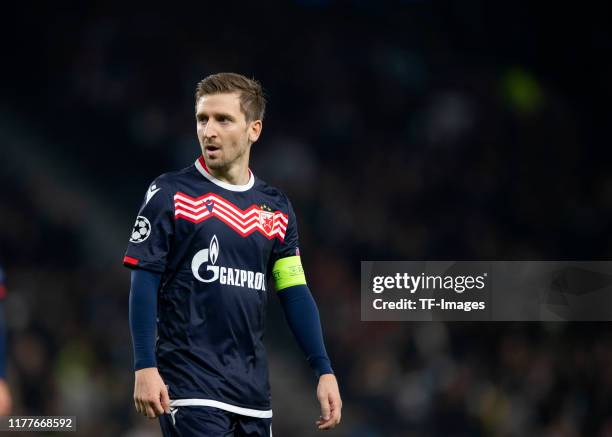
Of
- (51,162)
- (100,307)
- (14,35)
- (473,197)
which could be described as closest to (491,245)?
(473,197)

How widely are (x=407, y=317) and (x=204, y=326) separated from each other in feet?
18.4

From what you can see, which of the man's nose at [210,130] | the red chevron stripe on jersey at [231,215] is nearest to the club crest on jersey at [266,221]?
the red chevron stripe on jersey at [231,215]

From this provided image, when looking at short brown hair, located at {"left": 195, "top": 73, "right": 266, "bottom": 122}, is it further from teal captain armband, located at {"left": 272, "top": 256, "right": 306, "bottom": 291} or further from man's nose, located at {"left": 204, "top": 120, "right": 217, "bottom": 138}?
teal captain armband, located at {"left": 272, "top": 256, "right": 306, "bottom": 291}

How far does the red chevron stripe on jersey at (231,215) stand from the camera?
11.6 feet

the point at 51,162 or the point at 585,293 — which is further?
the point at 51,162

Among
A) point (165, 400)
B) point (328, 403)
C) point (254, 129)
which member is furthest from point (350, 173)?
point (165, 400)

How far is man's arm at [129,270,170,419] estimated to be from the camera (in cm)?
316

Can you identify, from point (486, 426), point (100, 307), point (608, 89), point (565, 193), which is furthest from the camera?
point (608, 89)

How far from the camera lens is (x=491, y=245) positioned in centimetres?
988

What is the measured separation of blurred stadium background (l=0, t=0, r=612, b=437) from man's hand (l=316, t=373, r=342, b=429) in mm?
4690

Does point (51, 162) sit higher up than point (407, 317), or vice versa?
point (51, 162)

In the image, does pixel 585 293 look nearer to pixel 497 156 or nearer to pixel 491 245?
pixel 491 245

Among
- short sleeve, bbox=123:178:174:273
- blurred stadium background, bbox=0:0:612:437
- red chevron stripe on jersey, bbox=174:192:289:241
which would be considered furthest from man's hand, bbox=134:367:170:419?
blurred stadium background, bbox=0:0:612:437

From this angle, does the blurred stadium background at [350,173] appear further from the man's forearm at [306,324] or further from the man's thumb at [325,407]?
the man's thumb at [325,407]
